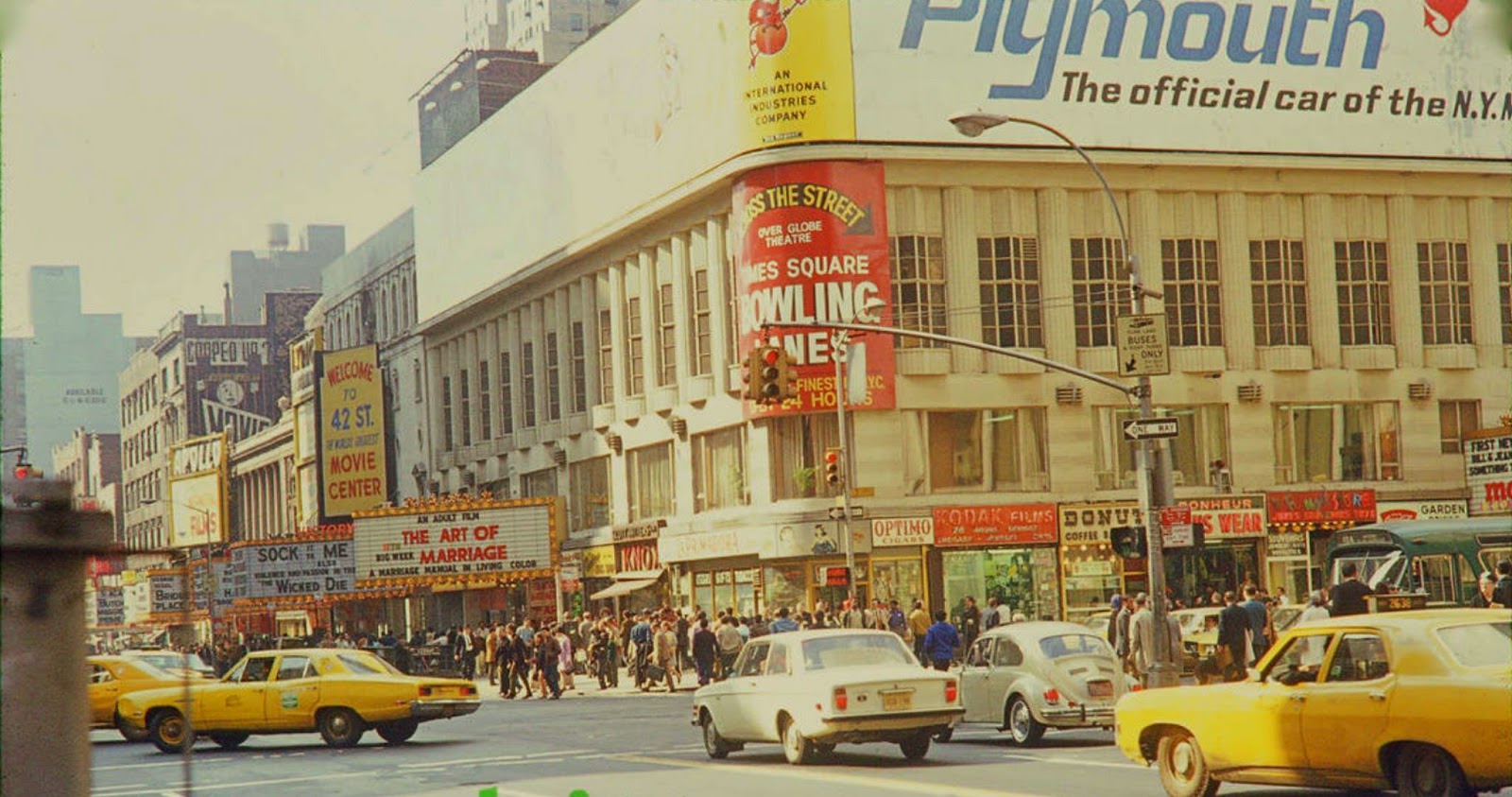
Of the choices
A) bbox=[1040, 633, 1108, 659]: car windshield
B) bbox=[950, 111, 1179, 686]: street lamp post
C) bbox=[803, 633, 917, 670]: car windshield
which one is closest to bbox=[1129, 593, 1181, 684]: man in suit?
bbox=[950, 111, 1179, 686]: street lamp post

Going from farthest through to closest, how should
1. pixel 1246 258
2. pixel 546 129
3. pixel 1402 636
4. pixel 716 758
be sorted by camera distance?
pixel 546 129, pixel 1246 258, pixel 716 758, pixel 1402 636

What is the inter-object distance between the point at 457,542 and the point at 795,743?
41.4m

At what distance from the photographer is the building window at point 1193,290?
Result: 59.7 meters

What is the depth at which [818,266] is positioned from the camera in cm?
5584

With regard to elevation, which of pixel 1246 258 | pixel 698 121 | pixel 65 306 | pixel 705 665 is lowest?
pixel 705 665

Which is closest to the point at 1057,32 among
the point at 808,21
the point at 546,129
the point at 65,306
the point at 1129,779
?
the point at 808,21

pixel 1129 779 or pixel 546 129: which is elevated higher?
A: pixel 546 129

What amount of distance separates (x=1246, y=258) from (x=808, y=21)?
52.3ft

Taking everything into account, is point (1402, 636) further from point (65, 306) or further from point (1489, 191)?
point (1489, 191)

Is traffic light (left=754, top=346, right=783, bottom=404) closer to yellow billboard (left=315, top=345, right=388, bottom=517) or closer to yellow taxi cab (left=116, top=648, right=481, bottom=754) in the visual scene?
yellow taxi cab (left=116, top=648, right=481, bottom=754)

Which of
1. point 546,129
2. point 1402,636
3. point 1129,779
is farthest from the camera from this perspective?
point 546,129

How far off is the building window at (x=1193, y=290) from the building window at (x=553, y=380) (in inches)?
994

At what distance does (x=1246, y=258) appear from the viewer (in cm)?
6066

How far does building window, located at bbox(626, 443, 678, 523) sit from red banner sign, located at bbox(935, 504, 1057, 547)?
1203 cm
